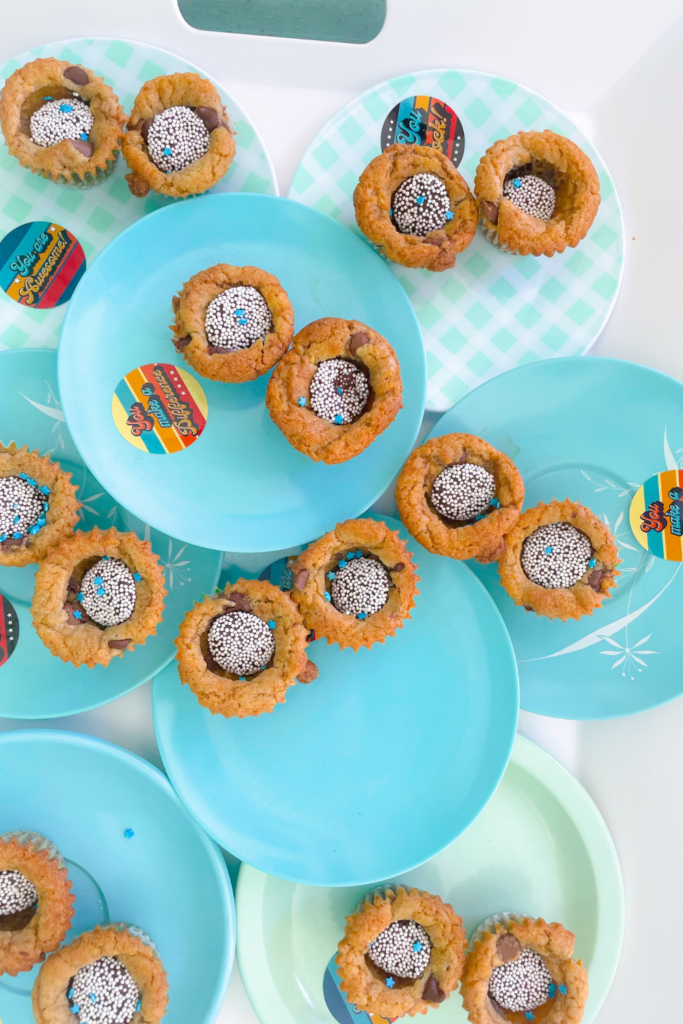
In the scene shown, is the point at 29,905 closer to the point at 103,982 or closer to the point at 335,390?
the point at 103,982

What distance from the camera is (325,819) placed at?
2.20m

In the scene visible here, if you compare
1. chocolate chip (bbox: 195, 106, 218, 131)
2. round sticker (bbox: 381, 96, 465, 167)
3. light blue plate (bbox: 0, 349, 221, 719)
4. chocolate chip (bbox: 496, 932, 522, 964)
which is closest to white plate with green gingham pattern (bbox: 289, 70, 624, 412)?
round sticker (bbox: 381, 96, 465, 167)

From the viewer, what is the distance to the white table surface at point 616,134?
2.28 meters

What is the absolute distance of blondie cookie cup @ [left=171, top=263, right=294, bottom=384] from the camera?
6.63ft

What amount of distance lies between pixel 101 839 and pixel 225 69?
266 cm

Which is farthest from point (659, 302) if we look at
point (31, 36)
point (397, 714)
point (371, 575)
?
point (31, 36)

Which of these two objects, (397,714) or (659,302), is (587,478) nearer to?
(659,302)

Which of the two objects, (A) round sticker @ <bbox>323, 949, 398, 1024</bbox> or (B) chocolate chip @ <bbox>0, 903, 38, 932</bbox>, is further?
(A) round sticker @ <bbox>323, 949, 398, 1024</bbox>

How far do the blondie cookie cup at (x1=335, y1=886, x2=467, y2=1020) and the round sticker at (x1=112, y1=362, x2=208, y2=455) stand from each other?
65.6 inches

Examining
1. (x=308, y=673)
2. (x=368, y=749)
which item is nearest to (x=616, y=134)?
(x=308, y=673)

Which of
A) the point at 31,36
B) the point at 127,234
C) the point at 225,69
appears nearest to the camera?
the point at 127,234

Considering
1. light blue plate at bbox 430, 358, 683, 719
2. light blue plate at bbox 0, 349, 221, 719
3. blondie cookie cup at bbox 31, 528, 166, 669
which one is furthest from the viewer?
light blue plate at bbox 430, 358, 683, 719

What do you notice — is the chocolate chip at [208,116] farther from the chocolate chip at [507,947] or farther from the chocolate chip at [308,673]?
the chocolate chip at [507,947]

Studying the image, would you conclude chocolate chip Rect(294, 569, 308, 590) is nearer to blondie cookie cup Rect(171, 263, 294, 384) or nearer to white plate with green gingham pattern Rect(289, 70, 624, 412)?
blondie cookie cup Rect(171, 263, 294, 384)
